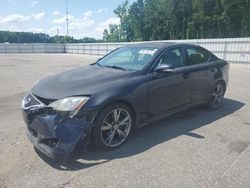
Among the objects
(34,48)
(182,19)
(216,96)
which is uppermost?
(182,19)

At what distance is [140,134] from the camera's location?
4.43 metres

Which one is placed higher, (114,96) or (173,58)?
(173,58)

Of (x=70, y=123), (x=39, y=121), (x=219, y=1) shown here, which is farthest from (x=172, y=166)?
(x=219, y=1)

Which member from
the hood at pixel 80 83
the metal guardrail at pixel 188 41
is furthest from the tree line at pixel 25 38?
→ the hood at pixel 80 83

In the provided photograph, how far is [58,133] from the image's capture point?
3.24 meters

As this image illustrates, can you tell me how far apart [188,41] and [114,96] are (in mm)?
21372

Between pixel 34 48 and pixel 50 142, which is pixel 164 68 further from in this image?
pixel 34 48

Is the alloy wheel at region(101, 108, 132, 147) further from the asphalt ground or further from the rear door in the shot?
the rear door

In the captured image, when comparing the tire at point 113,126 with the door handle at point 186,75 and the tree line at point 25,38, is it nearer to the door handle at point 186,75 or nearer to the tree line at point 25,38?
the door handle at point 186,75

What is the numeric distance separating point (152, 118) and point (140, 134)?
0.36 meters

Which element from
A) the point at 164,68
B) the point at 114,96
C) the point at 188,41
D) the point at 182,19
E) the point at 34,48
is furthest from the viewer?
the point at 182,19

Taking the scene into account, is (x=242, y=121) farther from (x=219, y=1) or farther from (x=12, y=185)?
(x=219, y=1)

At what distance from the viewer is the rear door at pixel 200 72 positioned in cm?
514

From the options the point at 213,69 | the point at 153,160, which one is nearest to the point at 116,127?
the point at 153,160
